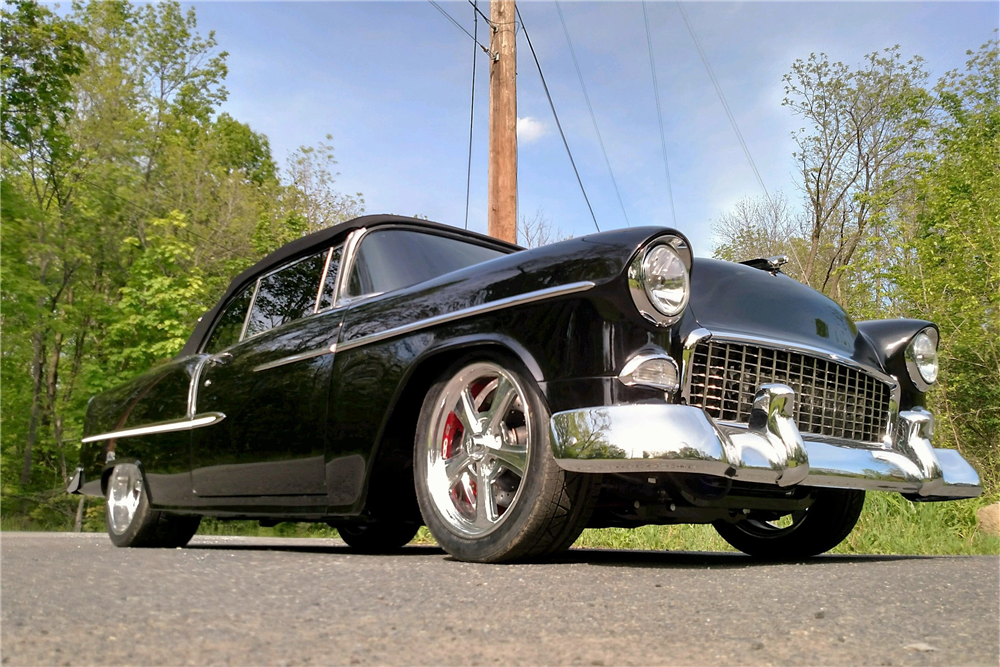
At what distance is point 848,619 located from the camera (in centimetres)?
198

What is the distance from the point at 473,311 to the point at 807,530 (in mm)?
2152

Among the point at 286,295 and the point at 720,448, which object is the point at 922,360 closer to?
the point at 720,448

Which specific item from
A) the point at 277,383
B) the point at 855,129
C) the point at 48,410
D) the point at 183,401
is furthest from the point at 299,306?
the point at 48,410

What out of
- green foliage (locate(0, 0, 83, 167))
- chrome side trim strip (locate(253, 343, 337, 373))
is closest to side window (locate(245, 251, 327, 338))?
chrome side trim strip (locate(253, 343, 337, 373))

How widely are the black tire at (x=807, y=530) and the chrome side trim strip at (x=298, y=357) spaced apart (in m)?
2.03

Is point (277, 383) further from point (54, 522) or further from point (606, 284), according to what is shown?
point (54, 522)

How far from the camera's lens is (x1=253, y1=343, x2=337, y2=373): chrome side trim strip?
3861 mm

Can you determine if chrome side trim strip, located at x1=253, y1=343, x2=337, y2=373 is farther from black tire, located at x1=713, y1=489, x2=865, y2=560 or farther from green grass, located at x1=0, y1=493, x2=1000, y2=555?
green grass, located at x1=0, y1=493, x2=1000, y2=555

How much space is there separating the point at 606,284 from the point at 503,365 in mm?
507

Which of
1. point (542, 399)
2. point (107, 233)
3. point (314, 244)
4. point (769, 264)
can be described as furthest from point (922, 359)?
point (107, 233)

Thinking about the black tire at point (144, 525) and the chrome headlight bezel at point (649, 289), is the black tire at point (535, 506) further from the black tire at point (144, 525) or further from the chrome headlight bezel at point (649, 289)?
the black tire at point (144, 525)

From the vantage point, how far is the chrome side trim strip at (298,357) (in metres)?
3.86

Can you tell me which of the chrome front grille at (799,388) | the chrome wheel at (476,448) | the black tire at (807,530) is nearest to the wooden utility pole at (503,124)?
the black tire at (807,530)

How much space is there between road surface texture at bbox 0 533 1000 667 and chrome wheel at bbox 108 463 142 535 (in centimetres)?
224
